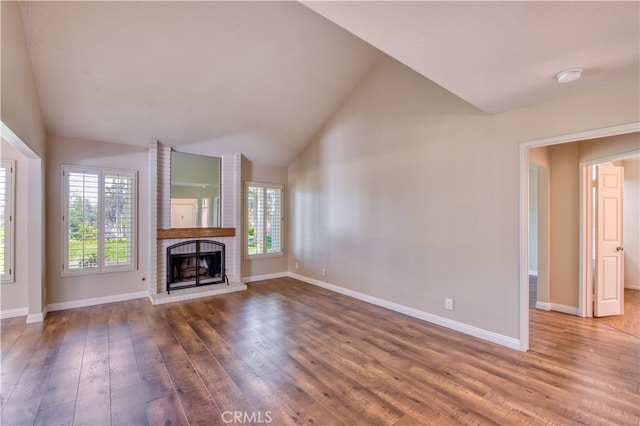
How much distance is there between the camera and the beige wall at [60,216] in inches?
166

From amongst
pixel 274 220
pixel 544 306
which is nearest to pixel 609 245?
pixel 544 306

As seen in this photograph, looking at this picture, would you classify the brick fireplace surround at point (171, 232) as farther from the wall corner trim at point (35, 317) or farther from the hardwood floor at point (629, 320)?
the hardwood floor at point (629, 320)

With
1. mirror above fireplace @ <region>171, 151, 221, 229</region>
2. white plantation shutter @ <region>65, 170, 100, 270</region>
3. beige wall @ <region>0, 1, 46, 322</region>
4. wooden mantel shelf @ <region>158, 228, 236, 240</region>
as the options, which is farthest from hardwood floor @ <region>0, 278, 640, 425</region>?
mirror above fireplace @ <region>171, 151, 221, 229</region>

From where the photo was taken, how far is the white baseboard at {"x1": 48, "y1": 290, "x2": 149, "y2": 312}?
4.25 metres

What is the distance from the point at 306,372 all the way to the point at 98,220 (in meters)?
4.10

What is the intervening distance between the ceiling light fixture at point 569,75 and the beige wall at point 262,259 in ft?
16.5

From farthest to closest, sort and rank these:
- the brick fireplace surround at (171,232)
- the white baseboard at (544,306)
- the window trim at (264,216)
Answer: the window trim at (264,216) < the brick fireplace surround at (171,232) < the white baseboard at (544,306)

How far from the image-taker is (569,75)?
7.46ft

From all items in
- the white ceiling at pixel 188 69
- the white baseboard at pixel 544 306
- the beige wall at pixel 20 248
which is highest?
the white ceiling at pixel 188 69

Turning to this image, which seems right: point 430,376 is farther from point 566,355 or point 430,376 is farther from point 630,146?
point 630,146

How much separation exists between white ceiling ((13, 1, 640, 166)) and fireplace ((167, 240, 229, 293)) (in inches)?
70.9

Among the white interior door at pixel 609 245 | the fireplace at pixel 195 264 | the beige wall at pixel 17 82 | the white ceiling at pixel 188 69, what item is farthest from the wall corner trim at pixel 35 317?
the white interior door at pixel 609 245

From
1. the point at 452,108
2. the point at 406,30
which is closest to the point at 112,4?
the point at 406,30

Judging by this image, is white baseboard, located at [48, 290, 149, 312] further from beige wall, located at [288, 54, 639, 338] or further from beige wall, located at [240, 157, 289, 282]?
beige wall, located at [288, 54, 639, 338]
